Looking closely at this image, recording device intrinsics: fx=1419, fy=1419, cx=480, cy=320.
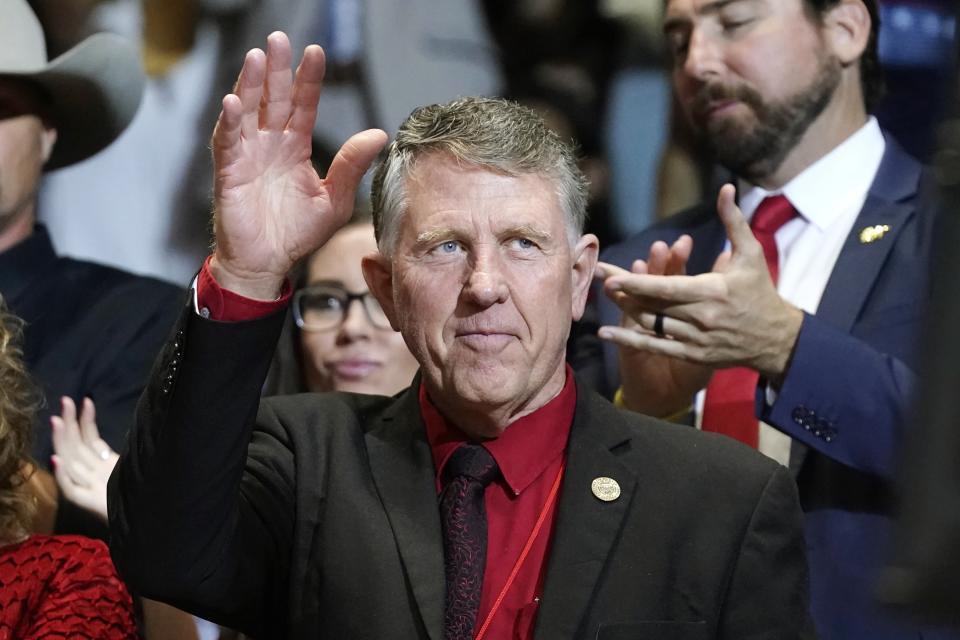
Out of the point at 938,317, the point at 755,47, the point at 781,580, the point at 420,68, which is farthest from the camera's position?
the point at 420,68

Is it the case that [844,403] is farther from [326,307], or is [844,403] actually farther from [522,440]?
[326,307]

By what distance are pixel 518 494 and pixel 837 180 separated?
1.28m

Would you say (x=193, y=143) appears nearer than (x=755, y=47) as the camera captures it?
No

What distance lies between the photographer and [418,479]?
1.93 meters

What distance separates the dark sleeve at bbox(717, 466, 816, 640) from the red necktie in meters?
0.72

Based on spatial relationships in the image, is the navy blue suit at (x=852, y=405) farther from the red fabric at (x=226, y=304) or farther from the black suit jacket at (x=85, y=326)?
the black suit jacket at (x=85, y=326)

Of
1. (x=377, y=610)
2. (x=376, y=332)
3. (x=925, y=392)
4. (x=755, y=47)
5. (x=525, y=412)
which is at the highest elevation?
(x=925, y=392)

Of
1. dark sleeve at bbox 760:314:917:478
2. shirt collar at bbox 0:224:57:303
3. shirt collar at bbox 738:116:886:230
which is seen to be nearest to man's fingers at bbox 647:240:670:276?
dark sleeve at bbox 760:314:917:478

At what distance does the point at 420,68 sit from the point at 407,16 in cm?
15

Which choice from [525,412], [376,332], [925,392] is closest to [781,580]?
[525,412]

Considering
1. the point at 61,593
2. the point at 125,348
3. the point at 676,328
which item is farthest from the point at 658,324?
the point at 125,348

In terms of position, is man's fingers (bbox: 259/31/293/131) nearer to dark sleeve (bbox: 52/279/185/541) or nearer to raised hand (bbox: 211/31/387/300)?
raised hand (bbox: 211/31/387/300)

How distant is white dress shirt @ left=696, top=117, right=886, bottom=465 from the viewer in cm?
280

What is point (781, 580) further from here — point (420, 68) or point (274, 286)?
point (420, 68)
